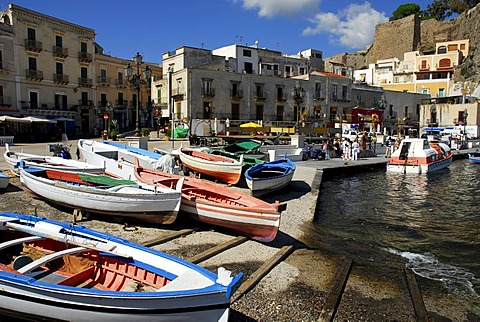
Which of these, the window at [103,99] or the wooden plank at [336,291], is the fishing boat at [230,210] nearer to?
the wooden plank at [336,291]

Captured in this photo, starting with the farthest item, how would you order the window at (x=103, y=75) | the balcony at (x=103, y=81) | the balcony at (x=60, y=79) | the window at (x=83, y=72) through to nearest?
the window at (x=103, y=75) < the balcony at (x=103, y=81) < the window at (x=83, y=72) < the balcony at (x=60, y=79)

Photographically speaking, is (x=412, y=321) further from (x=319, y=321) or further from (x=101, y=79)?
(x=101, y=79)

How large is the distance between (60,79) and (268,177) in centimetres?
3165

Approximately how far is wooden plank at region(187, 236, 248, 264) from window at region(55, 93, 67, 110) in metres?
34.8

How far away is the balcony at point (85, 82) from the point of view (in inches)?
1510

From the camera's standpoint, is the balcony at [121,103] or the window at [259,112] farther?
the balcony at [121,103]

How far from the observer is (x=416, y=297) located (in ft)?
19.7

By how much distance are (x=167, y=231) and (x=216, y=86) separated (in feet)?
102

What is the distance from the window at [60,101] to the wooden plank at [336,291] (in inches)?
1447

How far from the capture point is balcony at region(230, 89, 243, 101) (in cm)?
3928

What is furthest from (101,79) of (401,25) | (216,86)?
(401,25)

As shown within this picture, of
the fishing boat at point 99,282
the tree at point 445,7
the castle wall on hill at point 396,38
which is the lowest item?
the fishing boat at point 99,282

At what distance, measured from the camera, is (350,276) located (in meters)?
6.77

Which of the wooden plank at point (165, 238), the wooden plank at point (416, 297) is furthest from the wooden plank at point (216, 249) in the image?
the wooden plank at point (416, 297)
